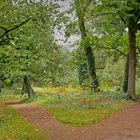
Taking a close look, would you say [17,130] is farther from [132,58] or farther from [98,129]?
[132,58]

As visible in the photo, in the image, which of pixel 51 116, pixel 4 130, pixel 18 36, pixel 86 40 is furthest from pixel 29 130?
pixel 86 40

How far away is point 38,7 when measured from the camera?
16.6 metres

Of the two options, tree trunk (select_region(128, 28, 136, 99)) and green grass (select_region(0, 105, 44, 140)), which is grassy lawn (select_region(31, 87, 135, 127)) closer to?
tree trunk (select_region(128, 28, 136, 99))

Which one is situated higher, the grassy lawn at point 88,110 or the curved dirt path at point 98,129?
the grassy lawn at point 88,110

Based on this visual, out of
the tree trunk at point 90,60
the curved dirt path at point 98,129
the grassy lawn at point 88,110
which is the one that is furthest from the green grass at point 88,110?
the tree trunk at point 90,60

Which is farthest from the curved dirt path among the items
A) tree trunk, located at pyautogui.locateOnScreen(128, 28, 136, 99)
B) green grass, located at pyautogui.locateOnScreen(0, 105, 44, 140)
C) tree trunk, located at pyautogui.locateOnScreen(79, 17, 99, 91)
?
tree trunk, located at pyautogui.locateOnScreen(79, 17, 99, 91)

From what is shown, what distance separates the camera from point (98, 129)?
615 inches

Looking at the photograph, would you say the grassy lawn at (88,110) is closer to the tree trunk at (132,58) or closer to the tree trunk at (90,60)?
the tree trunk at (132,58)

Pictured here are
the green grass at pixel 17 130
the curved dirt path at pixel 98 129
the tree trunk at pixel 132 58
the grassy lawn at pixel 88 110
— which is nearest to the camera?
the green grass at pixel 17 130

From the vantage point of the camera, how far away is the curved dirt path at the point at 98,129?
46.6 ft

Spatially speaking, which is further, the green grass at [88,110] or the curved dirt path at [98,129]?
the green grass at [88,110]

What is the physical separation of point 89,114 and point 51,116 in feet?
6.27

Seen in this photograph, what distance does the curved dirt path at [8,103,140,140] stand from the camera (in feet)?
46.6

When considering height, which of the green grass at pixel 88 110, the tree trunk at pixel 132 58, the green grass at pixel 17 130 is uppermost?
the tree trunk at pixel 132 58
